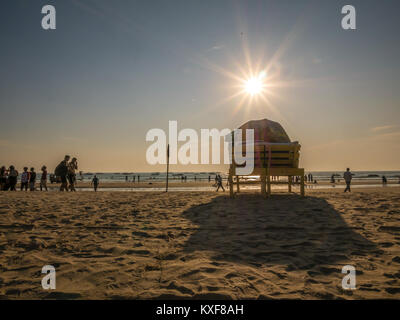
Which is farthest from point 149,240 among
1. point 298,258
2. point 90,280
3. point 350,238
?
point 350,238

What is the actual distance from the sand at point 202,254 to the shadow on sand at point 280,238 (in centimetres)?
2

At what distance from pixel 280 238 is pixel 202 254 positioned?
1.50 m

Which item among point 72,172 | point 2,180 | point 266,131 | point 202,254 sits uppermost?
point 266,131

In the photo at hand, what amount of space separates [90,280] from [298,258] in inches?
97.4

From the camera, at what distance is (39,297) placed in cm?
221

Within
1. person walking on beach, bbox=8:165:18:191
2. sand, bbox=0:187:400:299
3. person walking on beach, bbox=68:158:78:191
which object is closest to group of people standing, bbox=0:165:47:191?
person walking on beach, bbox=8:165:18:191

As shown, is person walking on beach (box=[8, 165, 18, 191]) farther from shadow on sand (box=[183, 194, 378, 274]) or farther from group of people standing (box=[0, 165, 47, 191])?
shadow on sand (box=[183, 194, 378, 274])

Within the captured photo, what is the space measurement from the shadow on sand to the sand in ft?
0.05

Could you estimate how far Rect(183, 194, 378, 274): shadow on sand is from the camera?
3.20m

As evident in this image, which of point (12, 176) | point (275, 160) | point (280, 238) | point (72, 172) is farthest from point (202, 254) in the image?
point (12, 176)

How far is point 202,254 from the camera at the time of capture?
3.35 m

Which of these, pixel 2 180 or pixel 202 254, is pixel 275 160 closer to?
pixel 202 254

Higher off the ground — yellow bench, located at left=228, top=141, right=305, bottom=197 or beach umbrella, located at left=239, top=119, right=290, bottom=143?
beach umbrella, located at left=239, top=119, right=290, bottom=143
